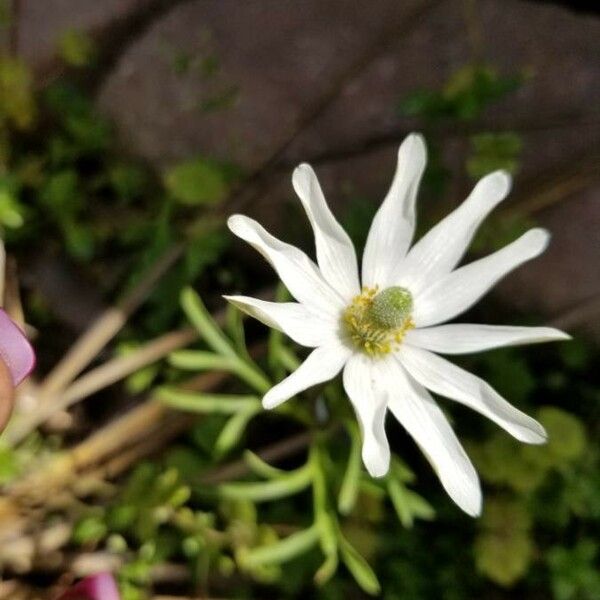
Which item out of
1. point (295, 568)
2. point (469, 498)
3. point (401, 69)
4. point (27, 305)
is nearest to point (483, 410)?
point (469, 498)

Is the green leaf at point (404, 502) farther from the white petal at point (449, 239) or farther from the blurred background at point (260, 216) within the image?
the white petal at point (449, 239)

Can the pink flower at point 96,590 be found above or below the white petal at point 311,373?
below

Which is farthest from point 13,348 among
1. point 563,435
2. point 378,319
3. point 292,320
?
point 563,435

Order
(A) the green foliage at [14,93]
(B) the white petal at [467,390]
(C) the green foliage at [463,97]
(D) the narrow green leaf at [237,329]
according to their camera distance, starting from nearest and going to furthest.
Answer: (B) the white petal at [467,390], (D) the narrow green leaf at [237,329], (C) the green foliage at [463,97], (A) the green foliage at [14,93]

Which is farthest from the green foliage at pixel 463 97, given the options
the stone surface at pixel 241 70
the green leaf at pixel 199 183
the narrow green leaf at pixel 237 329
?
the narrow green leaf at pixel 237 329

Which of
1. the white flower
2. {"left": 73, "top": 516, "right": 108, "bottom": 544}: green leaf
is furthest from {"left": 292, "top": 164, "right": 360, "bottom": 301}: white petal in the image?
{"left": 73, "top": 516, "right": 108, "bottom": 544}: green leaf

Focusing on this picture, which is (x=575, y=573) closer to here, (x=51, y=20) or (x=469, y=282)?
(x=469, y=282)

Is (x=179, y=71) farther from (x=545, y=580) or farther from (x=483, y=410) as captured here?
(x=545, y=580)
